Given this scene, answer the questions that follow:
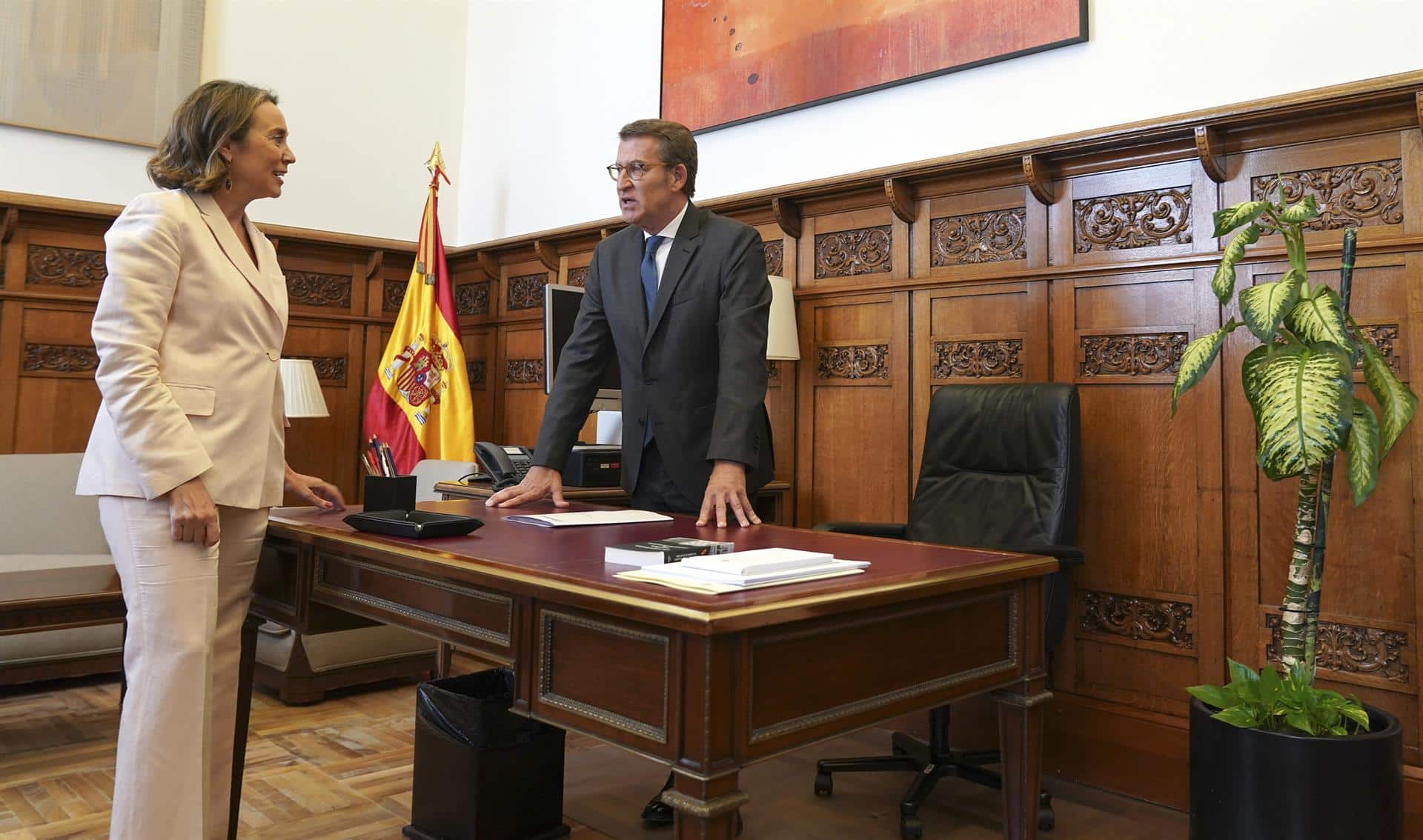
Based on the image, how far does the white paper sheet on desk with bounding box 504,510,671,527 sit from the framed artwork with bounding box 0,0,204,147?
390 centimetres

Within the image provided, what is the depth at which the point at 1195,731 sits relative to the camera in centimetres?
214

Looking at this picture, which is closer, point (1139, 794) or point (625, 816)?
point (625, 816)

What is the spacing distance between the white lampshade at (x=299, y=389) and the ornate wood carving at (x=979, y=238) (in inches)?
115

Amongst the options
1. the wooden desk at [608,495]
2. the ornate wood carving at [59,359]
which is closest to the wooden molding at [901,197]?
the wooden desk at [608,495]

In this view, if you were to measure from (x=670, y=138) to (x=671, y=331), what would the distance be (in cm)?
46

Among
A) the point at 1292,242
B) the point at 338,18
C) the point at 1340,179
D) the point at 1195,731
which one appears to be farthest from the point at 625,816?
the point at 338,18

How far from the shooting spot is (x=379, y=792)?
266 cm

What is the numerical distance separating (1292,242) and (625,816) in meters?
2.12

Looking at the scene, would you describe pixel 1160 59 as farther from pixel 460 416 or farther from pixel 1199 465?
pixel 460 416

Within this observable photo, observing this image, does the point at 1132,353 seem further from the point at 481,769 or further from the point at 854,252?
the point at 481,769

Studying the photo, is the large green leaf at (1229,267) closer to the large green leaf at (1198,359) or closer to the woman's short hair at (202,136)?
the large green leaf at (1198,359)

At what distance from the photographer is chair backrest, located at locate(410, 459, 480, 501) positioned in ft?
12.8

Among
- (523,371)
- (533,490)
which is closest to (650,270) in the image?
(533,490)

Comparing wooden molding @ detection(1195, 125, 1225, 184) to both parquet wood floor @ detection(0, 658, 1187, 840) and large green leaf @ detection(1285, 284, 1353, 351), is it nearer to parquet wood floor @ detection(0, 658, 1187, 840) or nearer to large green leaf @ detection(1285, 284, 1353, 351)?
large green leaf @ detection(1285, 284, 1353, 351)
